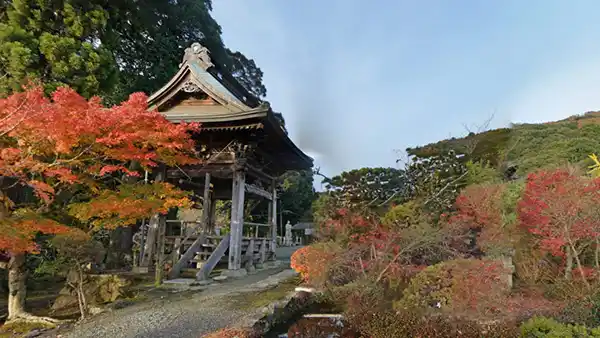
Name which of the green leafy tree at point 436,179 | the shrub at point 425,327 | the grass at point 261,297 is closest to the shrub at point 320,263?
the grass at point 261,297

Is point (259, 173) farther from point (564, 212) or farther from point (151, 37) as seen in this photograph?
point (151, 37)

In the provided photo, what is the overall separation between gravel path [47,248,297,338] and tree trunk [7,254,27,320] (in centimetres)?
137

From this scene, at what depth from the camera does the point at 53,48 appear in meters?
9.01

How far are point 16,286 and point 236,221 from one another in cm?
475

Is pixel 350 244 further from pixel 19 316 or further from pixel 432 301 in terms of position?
pixel 19 316

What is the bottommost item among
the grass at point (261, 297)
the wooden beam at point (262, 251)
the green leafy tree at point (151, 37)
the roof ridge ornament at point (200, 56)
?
the grass at point (261, 297)

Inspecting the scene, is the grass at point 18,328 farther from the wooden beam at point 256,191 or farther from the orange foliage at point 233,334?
the wooden beam at point 256,191

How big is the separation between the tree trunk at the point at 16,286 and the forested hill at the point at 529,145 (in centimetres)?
1306

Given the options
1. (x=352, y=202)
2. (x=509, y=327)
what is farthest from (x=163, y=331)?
(x=352, y=202)

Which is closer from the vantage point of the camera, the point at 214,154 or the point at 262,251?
the point at 214,154

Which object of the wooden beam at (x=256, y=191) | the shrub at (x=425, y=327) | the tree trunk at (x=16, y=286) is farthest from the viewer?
the wooden beam at (x=256, y=191)

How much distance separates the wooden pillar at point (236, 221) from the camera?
364 inches

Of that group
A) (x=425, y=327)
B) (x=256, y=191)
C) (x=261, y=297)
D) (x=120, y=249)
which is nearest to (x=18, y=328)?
(x=261, y=297)

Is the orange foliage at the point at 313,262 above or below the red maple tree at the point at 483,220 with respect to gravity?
below
